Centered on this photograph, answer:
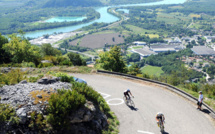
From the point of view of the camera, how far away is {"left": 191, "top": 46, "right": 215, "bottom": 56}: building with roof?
5070 inches

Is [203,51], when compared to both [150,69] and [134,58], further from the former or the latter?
[134,58]

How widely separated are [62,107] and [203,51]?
139m

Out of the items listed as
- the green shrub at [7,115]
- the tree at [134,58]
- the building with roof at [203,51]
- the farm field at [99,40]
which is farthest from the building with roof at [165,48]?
the green shrub at [7,115]

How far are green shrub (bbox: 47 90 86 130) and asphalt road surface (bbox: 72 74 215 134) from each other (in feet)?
16.0

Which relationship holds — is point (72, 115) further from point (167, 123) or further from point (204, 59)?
point (204, 59)

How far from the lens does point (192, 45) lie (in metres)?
146

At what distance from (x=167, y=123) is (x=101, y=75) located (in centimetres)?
1319

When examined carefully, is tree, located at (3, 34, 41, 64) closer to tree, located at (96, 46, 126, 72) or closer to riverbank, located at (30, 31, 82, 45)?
tree, located at (96, 46, 126, 72)

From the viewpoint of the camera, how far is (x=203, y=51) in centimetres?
13288

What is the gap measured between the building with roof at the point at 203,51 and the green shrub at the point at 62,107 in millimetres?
131487

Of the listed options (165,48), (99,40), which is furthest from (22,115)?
(99,40)

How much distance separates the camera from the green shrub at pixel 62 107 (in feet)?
42.2

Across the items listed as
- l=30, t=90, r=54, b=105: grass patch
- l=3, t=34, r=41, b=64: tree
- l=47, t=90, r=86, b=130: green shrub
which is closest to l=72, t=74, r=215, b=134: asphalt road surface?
l=47, t=90, r=86, b=130: green shrub

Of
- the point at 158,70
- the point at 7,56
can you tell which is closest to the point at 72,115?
the point at 7,56
